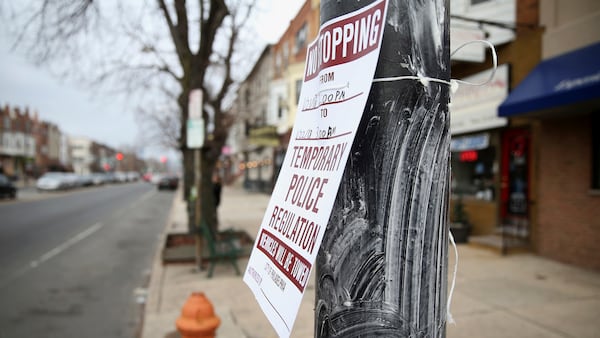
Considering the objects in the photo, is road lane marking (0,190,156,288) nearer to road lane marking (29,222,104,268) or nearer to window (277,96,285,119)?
road lane marking (29,222,104,268)

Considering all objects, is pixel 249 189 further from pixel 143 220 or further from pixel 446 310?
pixel 446 310

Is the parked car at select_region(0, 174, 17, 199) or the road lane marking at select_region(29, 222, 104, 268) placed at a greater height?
the parked car at select_region(0, 174, 17, 199)

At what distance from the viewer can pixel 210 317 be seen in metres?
3.49

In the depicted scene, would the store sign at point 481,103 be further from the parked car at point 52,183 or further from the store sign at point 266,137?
the parked car at point 52,183

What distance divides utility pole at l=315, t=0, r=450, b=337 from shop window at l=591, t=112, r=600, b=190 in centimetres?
718

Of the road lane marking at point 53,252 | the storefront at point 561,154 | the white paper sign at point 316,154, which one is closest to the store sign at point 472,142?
the storefront at point 561,154

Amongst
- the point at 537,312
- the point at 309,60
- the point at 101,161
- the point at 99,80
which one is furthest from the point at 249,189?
the point at 101,161

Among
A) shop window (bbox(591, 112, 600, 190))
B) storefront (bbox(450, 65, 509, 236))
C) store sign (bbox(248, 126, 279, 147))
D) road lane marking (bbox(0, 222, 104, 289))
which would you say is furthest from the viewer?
store sign (bbox(248, 126, 279, 147))

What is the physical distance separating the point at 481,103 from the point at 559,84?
2481 mm

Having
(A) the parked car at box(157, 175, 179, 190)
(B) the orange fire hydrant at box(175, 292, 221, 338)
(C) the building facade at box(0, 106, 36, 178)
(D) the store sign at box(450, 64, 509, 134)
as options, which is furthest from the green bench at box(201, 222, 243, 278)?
(C) the building facade at box(0, 106, 36, 178)

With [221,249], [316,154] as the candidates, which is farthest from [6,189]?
[316,154]

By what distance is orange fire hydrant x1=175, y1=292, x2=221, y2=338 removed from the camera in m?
3.41

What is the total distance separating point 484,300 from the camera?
211 inches

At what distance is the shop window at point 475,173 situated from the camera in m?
9.59
